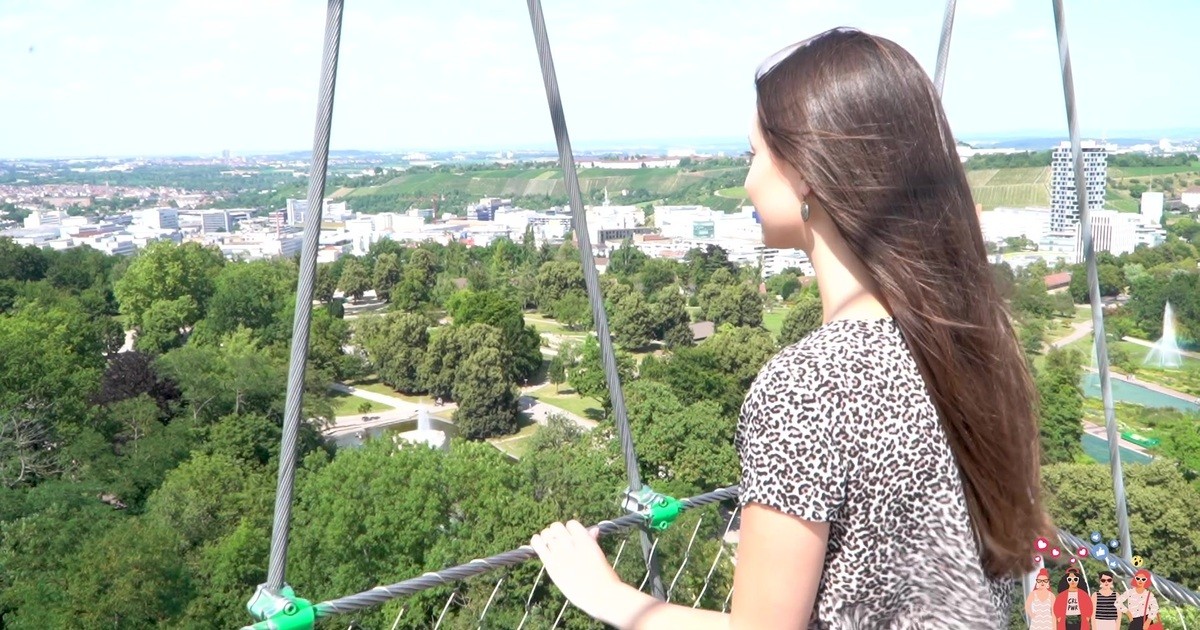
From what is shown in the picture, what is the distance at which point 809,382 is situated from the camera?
0.54m

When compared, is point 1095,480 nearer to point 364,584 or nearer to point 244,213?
point 364,584

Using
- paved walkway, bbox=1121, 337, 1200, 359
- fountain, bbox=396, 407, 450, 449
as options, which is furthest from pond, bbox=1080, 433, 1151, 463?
fountain, bbox=396, 407, 450, 449

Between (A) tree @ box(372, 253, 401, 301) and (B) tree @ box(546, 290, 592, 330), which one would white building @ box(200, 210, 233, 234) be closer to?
(A) tree @ box(372, 253, 401, 301)

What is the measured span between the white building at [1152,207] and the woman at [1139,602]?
21.0m

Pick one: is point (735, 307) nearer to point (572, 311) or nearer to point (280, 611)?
point (572, 311)

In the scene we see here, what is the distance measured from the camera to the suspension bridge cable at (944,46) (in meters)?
1.57

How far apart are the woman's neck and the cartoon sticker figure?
128 centimetres

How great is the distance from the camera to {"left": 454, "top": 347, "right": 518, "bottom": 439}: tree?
17297 mm

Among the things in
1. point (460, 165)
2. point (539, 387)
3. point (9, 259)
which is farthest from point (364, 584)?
point (460, 165)

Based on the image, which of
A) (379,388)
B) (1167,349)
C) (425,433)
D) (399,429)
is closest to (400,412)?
(399,429)

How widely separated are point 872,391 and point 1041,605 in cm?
128

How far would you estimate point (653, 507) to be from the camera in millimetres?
1270

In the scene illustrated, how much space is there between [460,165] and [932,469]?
5757 centimetres

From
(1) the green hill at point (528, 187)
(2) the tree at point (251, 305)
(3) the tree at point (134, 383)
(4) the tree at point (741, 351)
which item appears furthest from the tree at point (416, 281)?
(1) the green hill at point (528, 187)
